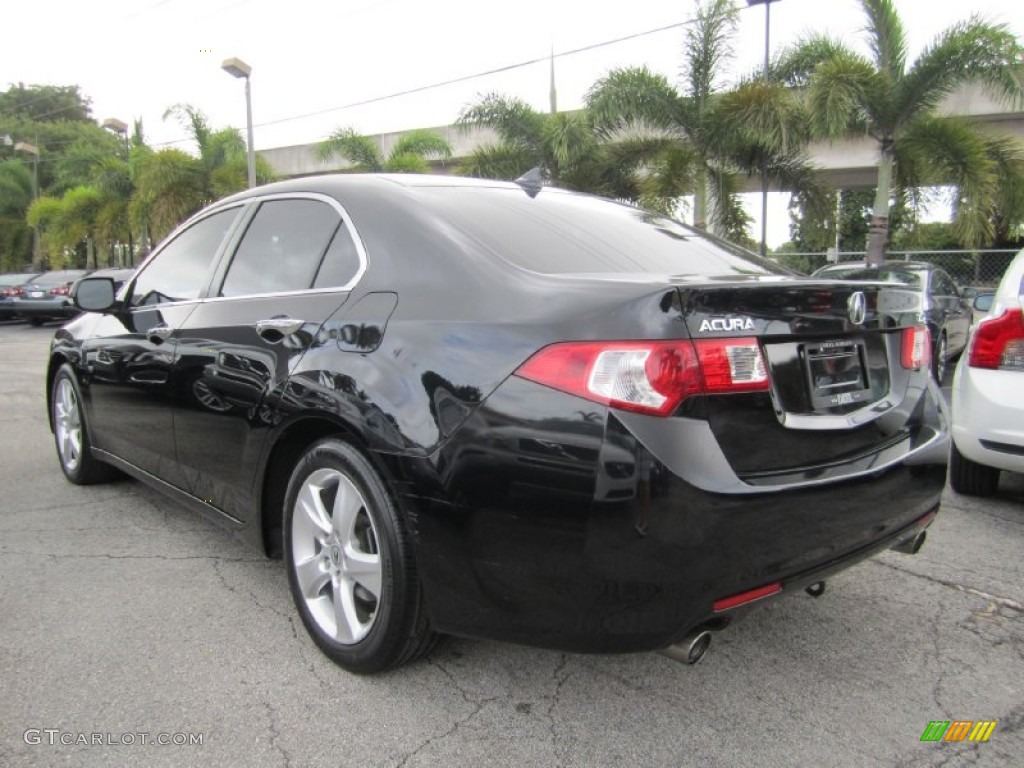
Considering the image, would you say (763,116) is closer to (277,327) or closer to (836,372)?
(836,372)

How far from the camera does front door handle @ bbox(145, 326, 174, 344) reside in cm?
354

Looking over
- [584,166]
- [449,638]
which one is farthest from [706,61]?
[449,638]

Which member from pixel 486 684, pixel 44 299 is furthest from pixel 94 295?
pixel 44 299

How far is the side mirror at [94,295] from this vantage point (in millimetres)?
4048

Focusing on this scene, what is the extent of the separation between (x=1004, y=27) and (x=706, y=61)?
4830 millimetres

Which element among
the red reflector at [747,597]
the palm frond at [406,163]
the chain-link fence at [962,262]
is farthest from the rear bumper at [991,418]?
the palm frond at [406,163]

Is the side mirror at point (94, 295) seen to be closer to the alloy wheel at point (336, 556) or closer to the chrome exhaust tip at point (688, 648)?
the alloy wheel at point (336, 556)

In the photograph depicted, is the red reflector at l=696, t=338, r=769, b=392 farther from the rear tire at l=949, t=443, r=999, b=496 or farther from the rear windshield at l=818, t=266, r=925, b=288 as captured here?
the rear windshield at l=818, t=266, r=925, b=288

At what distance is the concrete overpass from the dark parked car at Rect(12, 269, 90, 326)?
25.6ft

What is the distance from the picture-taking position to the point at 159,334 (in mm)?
3586

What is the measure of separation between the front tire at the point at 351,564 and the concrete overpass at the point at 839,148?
1498 centimetres

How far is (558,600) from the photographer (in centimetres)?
203

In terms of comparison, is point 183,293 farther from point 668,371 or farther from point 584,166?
point 584,166

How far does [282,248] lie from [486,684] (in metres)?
1.79
